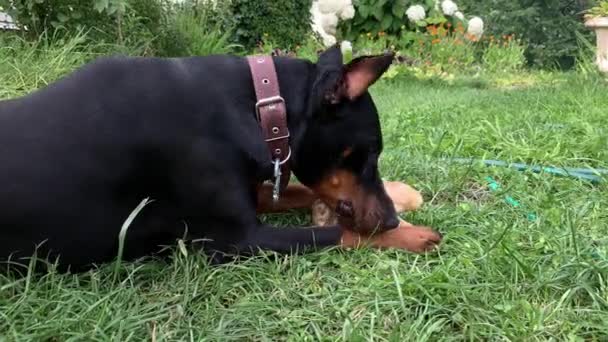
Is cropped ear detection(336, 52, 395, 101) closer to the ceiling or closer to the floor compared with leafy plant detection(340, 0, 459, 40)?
closer to the ceiling

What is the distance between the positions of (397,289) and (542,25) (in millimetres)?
13096

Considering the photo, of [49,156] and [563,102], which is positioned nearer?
[49,156]

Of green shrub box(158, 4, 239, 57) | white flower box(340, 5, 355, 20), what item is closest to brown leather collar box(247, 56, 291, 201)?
green shrub box(158, 4, 239, 57)

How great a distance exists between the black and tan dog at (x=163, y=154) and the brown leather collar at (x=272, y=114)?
Answer: 38mm

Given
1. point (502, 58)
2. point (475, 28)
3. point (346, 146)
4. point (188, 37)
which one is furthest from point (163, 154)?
point (475, 28)

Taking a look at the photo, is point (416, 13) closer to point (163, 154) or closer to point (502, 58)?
point (502, 58)

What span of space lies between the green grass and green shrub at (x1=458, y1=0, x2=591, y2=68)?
11.0 m

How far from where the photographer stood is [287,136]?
8.07 feet

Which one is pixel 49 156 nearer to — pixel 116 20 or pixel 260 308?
pixel 260 308

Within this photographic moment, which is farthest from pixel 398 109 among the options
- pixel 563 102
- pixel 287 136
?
pixel 287 136

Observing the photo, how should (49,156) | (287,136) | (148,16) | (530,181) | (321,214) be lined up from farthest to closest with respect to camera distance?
(148,16) → (530,181) → (321,214) → (287,136) → (49,156)

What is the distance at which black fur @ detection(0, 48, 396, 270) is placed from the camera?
2.28 meters

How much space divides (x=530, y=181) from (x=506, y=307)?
4.94 ft

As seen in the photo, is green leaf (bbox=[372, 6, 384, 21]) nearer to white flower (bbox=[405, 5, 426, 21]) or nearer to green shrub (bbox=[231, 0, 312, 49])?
white flower (bbox=[405, 5, 426, 21])
